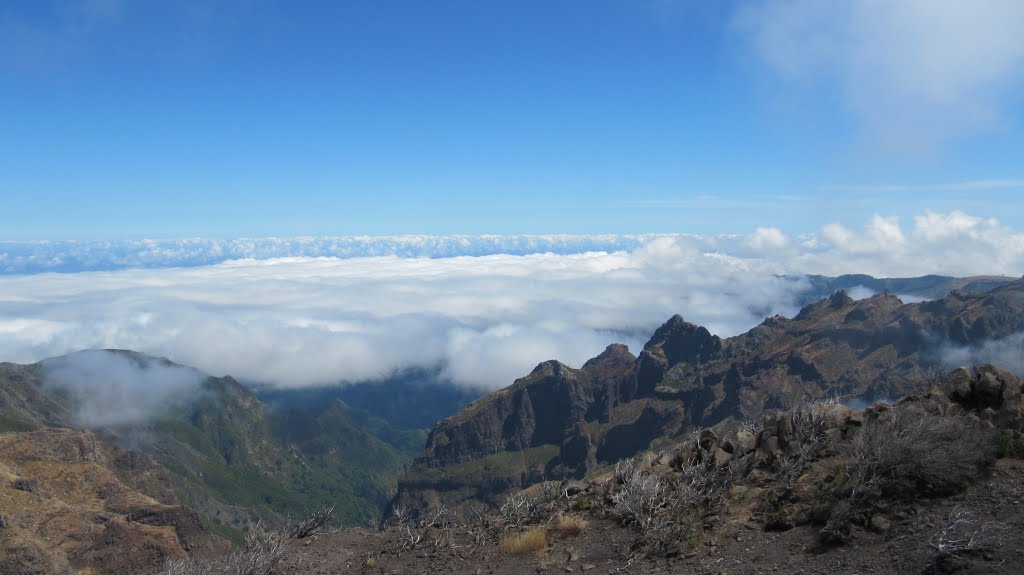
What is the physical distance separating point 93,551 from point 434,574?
98587mm

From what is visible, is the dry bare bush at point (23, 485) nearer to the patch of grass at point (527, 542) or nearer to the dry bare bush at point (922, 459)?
the patch of grass at point (527, 542)

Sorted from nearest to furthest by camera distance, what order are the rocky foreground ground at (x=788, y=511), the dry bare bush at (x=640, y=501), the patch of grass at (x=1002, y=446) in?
1. the rocky foreground ground at (x=788, y=511)
2. the patch of grass at (x=1002, y=446)
3. the dry bare bush at (x=640, y=501)

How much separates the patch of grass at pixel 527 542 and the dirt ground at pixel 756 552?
22cm

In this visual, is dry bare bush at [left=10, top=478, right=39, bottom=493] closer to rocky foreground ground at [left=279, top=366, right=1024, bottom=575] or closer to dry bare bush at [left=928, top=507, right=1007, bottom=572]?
rocky foreground ground at [left=279, top=366, right=1024, bottom=575]

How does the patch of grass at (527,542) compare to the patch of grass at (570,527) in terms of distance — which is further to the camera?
the patch of grass at (570,527)

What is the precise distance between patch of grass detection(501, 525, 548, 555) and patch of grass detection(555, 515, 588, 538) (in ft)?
1.55

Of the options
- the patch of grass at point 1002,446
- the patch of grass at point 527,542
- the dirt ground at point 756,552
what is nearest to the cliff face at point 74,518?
the dirt ground at point 756,552

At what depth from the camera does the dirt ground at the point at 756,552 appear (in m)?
12.8

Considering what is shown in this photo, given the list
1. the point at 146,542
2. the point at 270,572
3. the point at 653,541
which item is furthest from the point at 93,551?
the point at 653,541

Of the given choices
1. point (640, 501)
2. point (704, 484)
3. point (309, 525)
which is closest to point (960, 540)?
point (704, 484)

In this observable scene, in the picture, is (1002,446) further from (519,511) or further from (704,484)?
(519,511)

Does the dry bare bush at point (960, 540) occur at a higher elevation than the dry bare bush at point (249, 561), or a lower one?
higher

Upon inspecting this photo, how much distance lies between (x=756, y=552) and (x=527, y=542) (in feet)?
20.6

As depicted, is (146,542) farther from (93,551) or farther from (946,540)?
(946,540)
